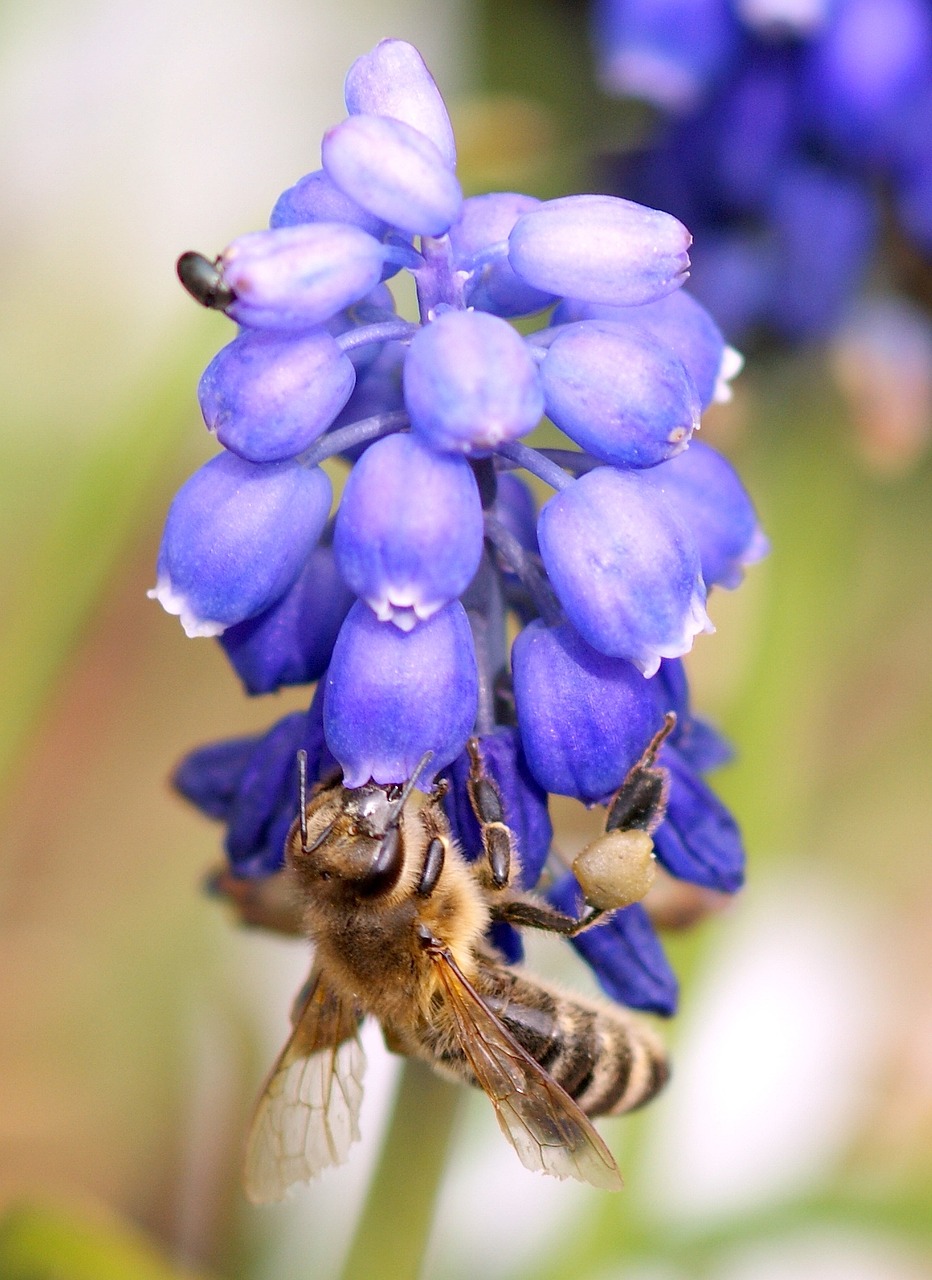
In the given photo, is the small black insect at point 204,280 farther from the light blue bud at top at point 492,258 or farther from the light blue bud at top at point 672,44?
the light blue bud at top at point 672,44

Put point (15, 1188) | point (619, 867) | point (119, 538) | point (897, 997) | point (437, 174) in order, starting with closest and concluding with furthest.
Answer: point (437, 174), point (619, 867), point (119, 538), point (15, 1188), point (897, 997)

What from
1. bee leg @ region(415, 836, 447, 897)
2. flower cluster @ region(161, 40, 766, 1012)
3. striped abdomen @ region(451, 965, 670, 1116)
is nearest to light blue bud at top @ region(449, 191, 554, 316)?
flower cluster @ region(161, 40, 766, 1012)

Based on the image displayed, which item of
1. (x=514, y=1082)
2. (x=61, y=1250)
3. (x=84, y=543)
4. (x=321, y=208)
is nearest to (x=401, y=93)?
(x=321, y=208)

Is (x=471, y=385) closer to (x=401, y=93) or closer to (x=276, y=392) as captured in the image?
(x=276, y=392)

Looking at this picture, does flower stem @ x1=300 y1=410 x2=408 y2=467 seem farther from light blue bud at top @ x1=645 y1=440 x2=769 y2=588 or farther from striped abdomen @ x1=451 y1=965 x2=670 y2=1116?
striped abdomen @ x1=451 y1=965 x2=670 y2=1116

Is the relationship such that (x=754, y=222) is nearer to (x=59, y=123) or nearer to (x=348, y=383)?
(x=59, y=123)

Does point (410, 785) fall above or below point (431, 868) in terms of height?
above

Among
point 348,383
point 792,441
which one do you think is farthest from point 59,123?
point 348,383
